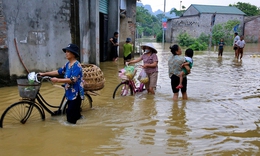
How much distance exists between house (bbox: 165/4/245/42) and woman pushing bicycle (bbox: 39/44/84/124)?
3757 centimetres

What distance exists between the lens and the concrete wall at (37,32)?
7785 millimetres

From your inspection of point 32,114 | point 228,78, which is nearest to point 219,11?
point 228,78

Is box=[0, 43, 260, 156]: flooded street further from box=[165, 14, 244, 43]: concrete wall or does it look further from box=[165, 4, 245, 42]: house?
box=[165, 4, 245, 42]: house

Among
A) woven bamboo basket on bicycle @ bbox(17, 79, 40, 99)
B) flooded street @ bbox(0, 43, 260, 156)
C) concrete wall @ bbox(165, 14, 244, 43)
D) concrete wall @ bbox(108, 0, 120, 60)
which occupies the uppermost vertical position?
concrete wall @ bbox(165, 14, 244, 43)

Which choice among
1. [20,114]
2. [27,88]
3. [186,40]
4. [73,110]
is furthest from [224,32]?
[27,88]

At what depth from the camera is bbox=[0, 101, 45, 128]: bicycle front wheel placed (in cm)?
439

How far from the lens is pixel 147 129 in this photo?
464 centimetres

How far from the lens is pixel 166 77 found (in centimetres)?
1042

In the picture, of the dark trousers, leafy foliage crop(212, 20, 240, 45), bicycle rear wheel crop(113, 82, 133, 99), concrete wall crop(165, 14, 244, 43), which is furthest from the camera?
concrete wall crop(165, 14, 244, 43)

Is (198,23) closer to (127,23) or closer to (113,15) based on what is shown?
(127,23)

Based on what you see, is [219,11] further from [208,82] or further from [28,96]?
[28,96]

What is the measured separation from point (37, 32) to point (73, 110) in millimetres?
4602

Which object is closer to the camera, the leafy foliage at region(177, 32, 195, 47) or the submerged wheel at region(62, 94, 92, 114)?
the submerged wheel at region(62, 94, 92, 114)

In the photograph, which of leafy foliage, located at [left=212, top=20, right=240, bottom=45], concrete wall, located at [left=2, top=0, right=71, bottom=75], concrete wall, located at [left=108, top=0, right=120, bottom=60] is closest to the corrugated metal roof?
leafy foliage, located at [left=212, top=20, right=240, bottom=45]
